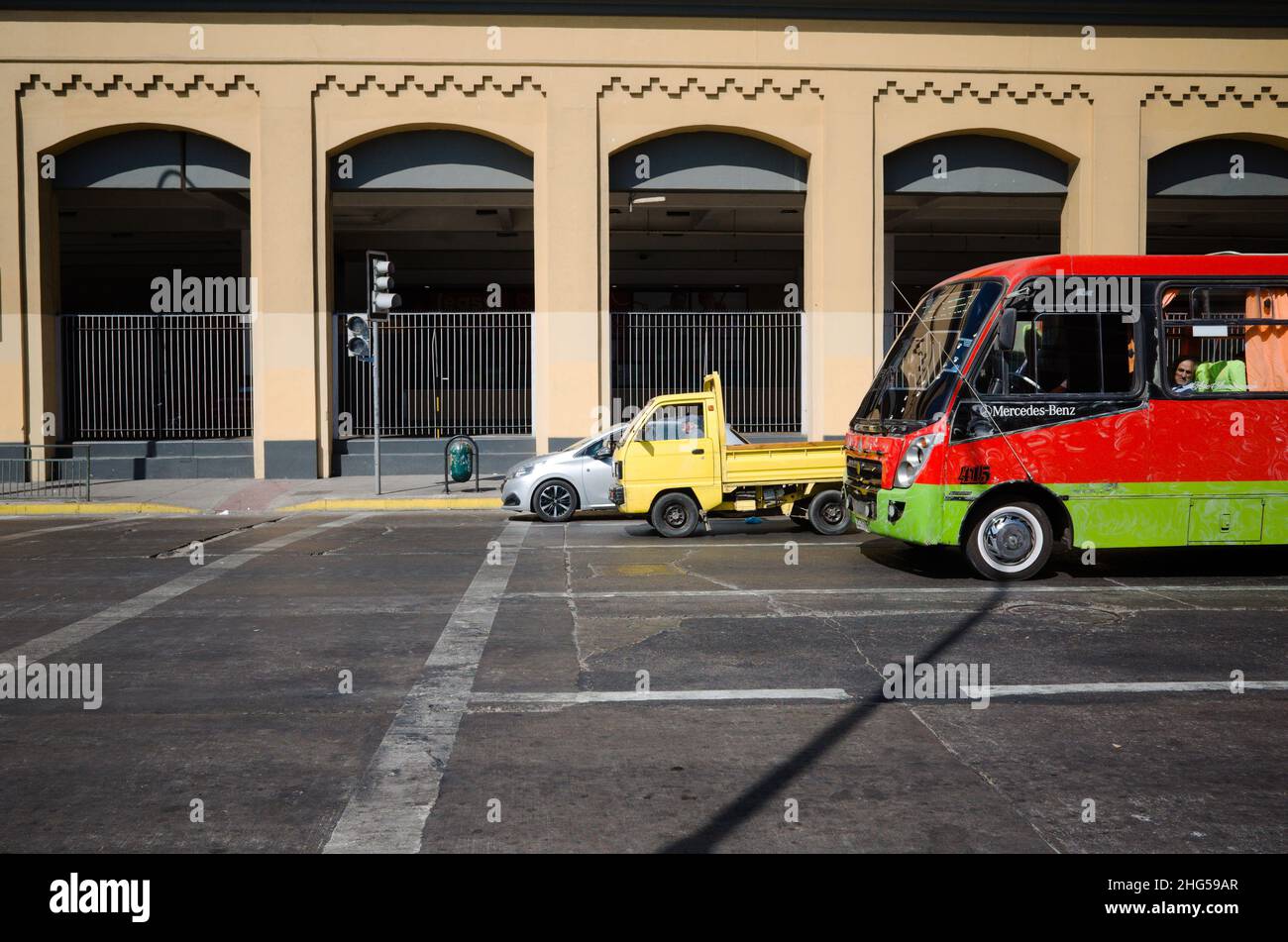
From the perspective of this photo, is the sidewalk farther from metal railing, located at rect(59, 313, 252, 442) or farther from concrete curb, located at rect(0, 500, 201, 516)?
metal railing, located at rect(59, 313, 252, 442)

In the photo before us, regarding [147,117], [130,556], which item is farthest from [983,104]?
[130,556]

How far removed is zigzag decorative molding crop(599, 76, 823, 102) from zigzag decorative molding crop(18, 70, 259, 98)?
6.69 m

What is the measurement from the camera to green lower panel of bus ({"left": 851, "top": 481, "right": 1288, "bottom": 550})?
10.9 m

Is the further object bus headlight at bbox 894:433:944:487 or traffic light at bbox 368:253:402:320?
A: traffic light at bbox 368:253:402:320

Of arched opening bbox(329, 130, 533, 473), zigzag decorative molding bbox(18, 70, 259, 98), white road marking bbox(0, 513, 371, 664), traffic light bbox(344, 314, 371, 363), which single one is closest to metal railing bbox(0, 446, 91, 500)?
arched opening bbox(329, 130, 533, 473)

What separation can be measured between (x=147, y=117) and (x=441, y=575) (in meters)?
14.1

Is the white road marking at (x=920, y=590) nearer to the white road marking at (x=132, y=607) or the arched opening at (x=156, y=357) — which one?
the white road marking at (x=132, y=607)

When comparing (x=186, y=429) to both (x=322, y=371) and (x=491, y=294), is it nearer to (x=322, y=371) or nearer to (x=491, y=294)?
(x=322, y=371)

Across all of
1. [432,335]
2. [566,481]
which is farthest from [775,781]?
[432,335]

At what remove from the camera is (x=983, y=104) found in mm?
22438

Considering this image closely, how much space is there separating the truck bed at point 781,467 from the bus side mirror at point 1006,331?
3.84 meters

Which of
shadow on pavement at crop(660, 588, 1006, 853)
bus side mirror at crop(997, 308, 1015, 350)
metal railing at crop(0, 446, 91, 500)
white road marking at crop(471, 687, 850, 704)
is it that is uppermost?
bus side mirror at crop(997, 308, 1015, 350)

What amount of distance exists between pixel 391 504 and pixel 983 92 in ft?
43.9

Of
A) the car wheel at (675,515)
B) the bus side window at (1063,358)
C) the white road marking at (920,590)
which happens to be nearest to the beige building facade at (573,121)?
the car wheel at (675,515)
